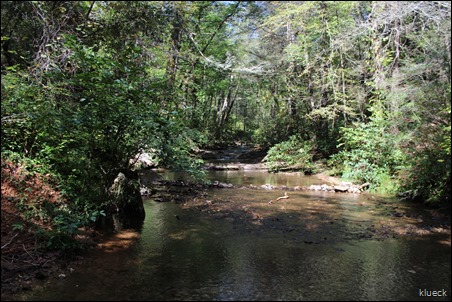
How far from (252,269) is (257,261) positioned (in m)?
0.33

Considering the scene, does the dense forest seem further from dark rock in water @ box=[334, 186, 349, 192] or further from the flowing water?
dark rock in water @ box=[334, 186, 349, 192]

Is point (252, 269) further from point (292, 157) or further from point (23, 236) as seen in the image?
Result: point (292, 157)

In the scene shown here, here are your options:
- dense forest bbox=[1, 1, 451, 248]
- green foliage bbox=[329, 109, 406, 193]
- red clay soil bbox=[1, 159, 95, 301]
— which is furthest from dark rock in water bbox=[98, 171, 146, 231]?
green foliage bbox=[329, 109, 406, 193]

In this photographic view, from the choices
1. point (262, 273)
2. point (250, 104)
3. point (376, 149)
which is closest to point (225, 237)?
point (262, 273)

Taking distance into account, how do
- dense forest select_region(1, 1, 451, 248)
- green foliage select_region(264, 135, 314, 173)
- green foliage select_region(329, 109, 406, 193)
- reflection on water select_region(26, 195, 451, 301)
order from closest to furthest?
reflection on water select_region(26, 195, 451, 301)
dense forest select_region(1, 1, 451, 248)
green foliage select_region(329, 109, 406, 193)
green foliage select_region(264, 135, 314, 173)

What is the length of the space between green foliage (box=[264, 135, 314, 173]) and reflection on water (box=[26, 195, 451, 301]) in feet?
39.4

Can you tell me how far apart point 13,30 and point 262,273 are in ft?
24.6

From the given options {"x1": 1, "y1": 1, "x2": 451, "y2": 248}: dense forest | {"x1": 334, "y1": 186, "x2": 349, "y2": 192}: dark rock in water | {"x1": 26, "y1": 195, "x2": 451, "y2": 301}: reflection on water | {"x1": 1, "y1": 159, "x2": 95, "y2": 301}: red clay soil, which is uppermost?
{"x1": 1, "y1": 1, "x2": 451, "y2": 248}: dense forest

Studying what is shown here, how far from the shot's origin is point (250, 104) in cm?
4472

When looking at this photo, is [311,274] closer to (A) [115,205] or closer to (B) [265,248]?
(B) [265,248]

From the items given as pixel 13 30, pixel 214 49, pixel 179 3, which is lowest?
pixel 13 30

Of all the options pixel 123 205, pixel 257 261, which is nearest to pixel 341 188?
pixel 257 261

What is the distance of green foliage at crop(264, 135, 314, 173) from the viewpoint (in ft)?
60.0

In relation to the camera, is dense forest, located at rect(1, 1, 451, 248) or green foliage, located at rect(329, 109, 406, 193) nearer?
dense forest, located at rect(1, 1, 451, 248)
